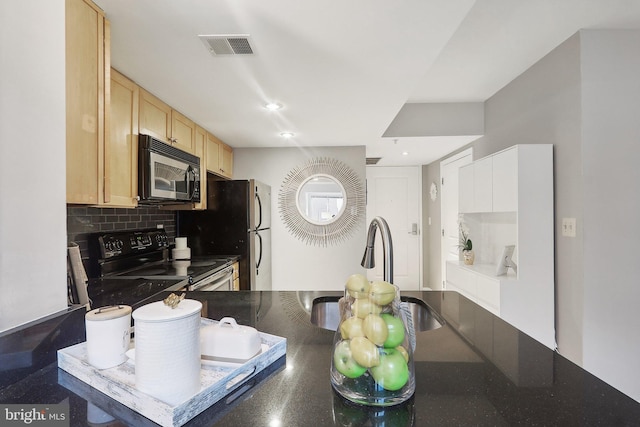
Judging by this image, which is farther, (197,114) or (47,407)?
(197,114)

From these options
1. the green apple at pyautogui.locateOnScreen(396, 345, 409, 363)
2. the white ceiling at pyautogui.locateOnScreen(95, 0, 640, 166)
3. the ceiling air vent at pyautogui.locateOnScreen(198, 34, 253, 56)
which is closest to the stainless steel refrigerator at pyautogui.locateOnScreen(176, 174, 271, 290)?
the white ceiling at pyautogui.locateOnScreen(95, 0, 640, 166)

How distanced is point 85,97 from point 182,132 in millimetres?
1269

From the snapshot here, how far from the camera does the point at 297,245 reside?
3744 mm

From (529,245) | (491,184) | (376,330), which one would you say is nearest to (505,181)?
(491,184)

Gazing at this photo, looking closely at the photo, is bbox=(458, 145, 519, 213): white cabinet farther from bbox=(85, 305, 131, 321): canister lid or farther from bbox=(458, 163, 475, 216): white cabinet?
bbox=(85, 305, 131, 321): canister lid

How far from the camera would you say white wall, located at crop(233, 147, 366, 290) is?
371 centimetres

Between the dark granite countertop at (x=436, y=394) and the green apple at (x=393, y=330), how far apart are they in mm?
118

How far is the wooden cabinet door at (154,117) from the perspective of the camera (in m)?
1.99

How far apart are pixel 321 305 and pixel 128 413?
0.90 meters

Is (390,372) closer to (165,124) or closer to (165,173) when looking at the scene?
(165,173)

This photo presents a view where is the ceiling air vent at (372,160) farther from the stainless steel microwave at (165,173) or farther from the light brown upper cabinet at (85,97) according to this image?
the light brown upper cabinet at (85,97)

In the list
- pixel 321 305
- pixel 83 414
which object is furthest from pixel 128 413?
pixel 321 305

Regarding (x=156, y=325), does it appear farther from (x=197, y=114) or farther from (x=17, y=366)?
(x=197, y=114)

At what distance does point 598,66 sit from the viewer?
1897mm
